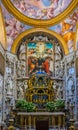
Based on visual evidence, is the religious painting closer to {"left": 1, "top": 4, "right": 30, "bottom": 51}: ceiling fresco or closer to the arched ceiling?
{"left": 1, "top": 4, "right": 30, "bottom": 51}: ceiling fresco


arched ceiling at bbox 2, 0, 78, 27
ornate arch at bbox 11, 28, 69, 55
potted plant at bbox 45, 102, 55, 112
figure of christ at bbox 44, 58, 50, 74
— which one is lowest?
potted plant at bbox 45, 102, 55, 112

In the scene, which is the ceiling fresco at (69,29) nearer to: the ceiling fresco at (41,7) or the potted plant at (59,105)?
the ceiling fresco at (41,7)

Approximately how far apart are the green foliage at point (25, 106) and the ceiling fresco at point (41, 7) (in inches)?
327

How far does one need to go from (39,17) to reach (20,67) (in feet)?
17.2

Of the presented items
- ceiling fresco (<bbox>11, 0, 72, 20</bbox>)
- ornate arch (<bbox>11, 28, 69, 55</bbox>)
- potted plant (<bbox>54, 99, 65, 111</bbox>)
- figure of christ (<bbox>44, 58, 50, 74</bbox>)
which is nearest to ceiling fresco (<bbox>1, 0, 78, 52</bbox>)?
ceiling fresco (<bbox>11, 0, 72, 20</bbox>)

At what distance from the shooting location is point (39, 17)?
27.0m

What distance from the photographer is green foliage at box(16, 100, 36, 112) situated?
2380cm

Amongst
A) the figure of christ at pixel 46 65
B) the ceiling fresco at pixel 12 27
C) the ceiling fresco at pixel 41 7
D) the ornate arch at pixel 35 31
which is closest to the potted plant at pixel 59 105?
the figure of christ at pixel 46 65

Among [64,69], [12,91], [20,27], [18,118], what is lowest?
[18,118]

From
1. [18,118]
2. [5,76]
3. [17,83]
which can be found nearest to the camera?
[18,118]

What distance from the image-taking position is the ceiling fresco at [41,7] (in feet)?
83.9

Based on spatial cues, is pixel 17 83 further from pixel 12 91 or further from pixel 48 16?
pixel 48 16

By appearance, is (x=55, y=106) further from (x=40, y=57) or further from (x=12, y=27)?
(x=12, y=27)

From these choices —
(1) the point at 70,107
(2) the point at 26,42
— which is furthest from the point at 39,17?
(1) the point at 70,107
